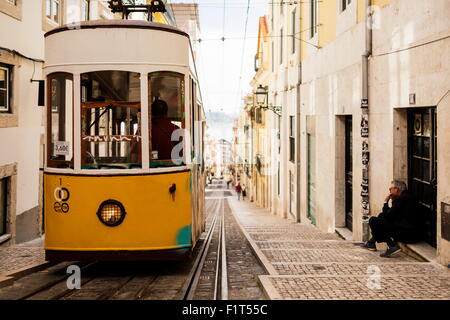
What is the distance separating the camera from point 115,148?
673 cm

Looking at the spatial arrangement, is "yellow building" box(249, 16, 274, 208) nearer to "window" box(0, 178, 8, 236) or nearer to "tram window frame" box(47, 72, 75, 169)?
"window" box(0, 178, 8, 236)

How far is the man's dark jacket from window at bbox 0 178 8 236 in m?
8.10

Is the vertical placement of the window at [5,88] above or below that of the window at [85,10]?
below

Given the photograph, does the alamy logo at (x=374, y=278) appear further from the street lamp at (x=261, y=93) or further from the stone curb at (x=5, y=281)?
the street lamp at (x=261, y=93)

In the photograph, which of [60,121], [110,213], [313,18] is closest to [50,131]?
[60,121]

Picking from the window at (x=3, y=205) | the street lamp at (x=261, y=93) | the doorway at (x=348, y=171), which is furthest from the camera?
the street lamp at (x=261, y=93)

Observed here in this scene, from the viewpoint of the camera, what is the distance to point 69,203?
6.52 metres

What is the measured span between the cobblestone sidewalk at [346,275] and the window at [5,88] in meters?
6.42

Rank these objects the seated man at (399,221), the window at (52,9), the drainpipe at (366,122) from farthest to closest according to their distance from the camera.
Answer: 1. the window at (52,9)
2. the drainpipe at (366,122)
3. the seated man at (399,221)

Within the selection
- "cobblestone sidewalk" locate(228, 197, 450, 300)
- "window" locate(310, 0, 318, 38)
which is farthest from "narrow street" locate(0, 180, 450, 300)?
"window" locate(310, 0, 318, 38)

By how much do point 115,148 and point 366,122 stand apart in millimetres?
5143

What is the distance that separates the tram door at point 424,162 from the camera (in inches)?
308

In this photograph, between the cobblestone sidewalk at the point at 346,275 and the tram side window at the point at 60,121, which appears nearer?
the cobblestone sidewalk at the point at 346,275

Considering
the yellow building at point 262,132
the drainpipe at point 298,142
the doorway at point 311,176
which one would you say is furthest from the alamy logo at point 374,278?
the yellow building at point 262,132
